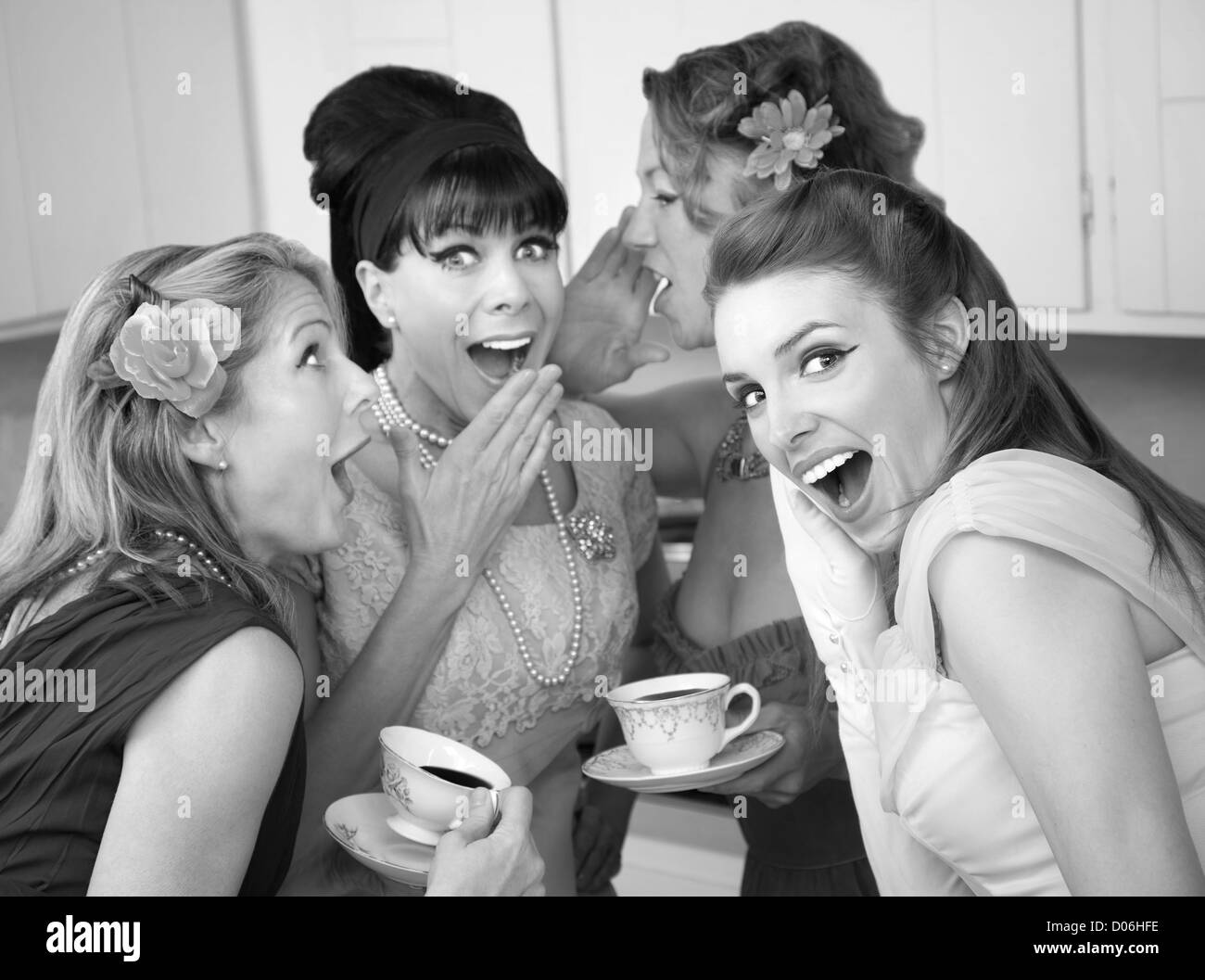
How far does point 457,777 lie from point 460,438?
36 centimetres

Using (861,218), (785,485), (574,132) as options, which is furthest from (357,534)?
(574,132)

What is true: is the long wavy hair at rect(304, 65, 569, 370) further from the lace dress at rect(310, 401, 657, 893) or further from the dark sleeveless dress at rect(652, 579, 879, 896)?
the dark sleeveless dress at rect(652, 579, 879, 896)

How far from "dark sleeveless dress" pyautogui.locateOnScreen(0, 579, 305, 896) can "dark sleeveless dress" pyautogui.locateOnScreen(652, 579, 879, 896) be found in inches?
27.7

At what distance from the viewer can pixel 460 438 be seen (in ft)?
4.14

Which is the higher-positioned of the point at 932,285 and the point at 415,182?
the point at 415,182

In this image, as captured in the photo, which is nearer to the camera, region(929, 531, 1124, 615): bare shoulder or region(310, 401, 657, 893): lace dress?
region(929, 531, 1124, 615): bare shoulder

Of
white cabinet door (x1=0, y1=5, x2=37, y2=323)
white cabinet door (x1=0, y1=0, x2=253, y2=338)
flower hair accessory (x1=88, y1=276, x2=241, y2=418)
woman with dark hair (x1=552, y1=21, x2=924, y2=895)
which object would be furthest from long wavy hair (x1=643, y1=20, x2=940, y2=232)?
white cabinet door (x1=0, y1=5, x2=37, y2=323)

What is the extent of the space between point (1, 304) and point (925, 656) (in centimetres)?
179

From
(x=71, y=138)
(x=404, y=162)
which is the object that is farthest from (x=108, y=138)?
(x=404, y=162)

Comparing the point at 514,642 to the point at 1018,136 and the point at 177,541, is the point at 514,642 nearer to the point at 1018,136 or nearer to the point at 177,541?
the point at 177,541

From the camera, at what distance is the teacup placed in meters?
1.00

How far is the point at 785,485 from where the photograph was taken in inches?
45.3

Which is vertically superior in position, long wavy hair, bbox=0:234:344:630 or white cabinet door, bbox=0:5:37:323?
white cabinet door, bbox=0:5:37:323
